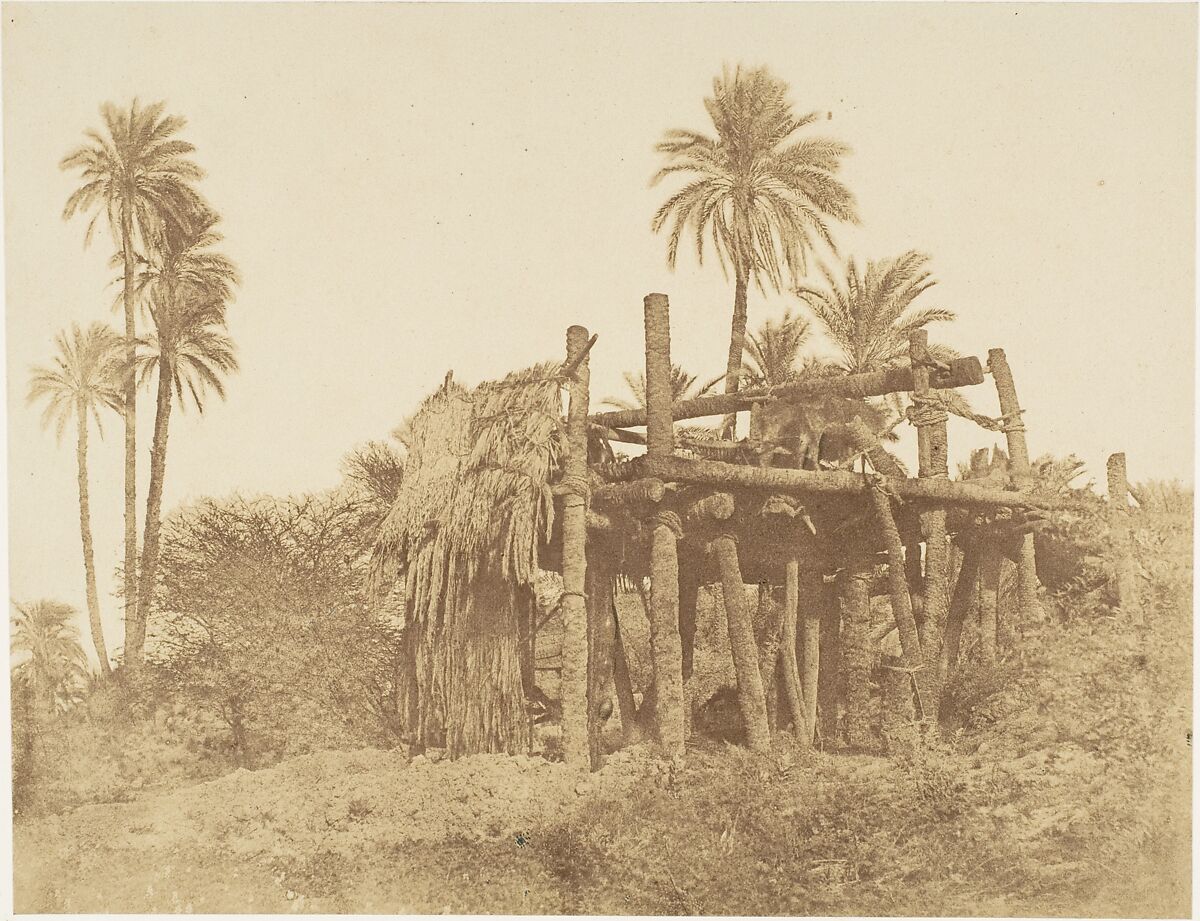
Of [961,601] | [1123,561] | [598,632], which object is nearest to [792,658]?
[598,632]

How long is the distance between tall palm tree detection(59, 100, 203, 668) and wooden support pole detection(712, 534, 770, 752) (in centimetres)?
1035

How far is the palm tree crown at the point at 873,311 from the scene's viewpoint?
2477 centimetres

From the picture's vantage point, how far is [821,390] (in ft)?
59.0

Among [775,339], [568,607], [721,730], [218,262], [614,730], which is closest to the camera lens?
[568,607]

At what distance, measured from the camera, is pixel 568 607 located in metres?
16.2

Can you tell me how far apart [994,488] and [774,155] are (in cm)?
811

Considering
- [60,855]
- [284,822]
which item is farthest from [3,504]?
[284,822]

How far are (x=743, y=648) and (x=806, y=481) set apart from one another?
2133 millimetres

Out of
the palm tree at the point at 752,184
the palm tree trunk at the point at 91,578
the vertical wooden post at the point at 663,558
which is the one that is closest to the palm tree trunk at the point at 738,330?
the palm tree at the point at 752,184

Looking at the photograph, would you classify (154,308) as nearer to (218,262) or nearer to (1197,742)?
(218,262)

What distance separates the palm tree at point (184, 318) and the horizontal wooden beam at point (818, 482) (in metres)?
11.7

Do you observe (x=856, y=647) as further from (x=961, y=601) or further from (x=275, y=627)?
(x=275, y=627)

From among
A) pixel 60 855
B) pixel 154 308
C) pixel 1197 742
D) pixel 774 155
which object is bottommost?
pixel 60 855

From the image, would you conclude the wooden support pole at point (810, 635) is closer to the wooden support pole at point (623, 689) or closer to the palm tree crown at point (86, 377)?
the wooden support pole at point (623, 689)
